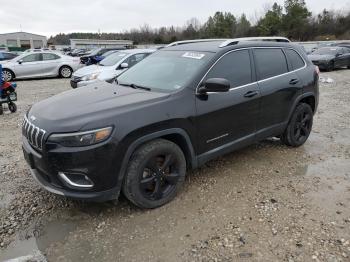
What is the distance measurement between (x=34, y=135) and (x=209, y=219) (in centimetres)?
195

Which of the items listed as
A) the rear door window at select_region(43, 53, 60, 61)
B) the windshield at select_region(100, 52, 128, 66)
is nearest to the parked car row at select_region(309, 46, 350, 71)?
the windshield at select_region(100, 52, 128, 66)

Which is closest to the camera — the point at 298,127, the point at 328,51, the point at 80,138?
the point at 80,138

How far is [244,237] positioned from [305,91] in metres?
2.99

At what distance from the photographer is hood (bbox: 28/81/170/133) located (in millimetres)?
3043

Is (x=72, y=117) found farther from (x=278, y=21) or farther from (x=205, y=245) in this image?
(x=278, y=21)

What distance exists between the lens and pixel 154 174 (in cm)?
349

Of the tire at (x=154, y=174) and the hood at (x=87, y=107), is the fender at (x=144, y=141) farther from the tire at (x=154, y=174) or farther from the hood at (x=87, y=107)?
the hood at (x=87, y=107)

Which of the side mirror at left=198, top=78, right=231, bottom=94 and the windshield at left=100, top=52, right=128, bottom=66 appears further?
the windshield at left=100, top=52, right=128, bottom=66

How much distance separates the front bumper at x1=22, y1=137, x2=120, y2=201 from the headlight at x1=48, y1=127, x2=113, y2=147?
0.19ft

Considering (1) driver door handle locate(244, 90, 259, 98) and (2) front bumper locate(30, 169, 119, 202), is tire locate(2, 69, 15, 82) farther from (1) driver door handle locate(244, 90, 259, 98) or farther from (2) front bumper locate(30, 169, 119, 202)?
(1) driver door handle locate(244, 90, 259, 98)

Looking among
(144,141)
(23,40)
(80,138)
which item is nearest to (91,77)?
(144,141)

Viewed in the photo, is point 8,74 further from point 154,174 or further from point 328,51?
point 328,51

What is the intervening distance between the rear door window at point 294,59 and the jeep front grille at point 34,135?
3.77 m

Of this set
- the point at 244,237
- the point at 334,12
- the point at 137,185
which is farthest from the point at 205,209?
the point at 334,12
